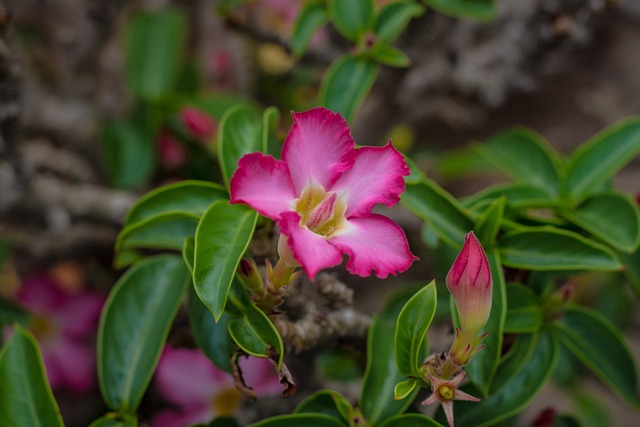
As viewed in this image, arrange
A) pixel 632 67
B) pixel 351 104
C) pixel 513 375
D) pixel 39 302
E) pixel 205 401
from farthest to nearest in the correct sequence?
pixel 632 67
pixel 39 302
pixel 205 401
pixel 351 104
pixel 513 375

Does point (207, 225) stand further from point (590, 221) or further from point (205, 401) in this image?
point (205, 401)

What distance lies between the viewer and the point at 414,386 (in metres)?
0.60

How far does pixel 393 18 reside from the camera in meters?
0.90

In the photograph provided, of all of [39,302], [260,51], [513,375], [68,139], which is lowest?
[39,302]

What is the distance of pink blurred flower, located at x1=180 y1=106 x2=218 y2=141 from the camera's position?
3.96 feet

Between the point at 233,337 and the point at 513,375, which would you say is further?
the point at 513,375

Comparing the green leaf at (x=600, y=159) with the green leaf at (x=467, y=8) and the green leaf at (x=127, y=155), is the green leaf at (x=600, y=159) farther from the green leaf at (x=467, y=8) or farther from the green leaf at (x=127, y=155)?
the green leaf at (x=127, y=155)

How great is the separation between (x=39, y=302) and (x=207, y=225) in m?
0.82

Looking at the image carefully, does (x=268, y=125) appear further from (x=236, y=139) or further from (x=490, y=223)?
(x=490, y=223)

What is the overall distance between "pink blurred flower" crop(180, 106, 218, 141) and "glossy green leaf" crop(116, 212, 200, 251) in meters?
0.50

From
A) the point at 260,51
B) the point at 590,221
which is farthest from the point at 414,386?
the point at 260,51

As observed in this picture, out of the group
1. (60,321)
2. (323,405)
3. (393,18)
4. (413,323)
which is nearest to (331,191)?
(413,323)

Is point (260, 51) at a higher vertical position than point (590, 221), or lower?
lower

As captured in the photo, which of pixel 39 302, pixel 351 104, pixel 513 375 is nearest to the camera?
pixel 513 375
